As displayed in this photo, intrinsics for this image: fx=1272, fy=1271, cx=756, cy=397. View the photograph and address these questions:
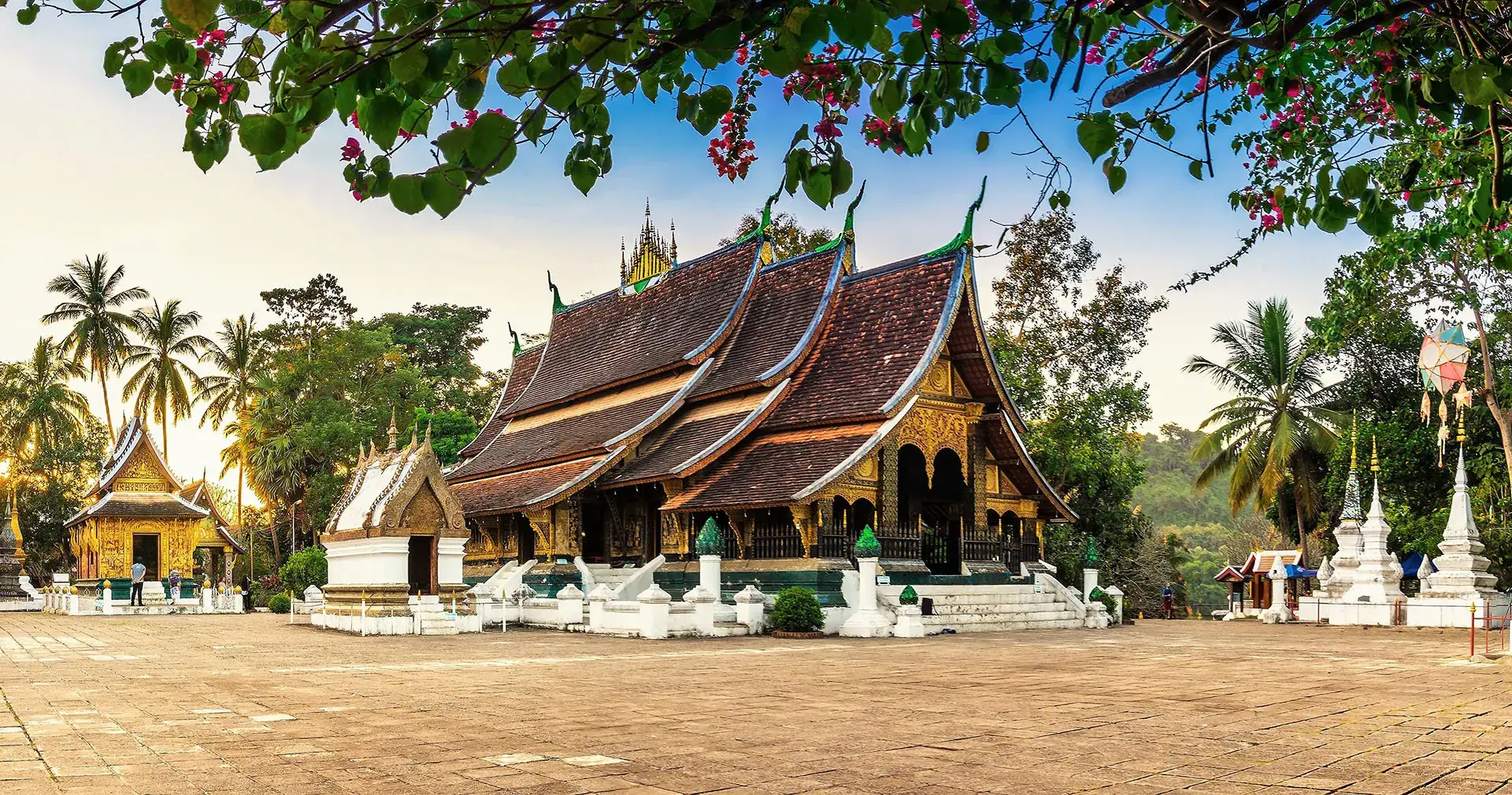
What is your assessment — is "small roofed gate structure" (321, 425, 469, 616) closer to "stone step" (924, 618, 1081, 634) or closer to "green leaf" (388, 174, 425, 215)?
"stone step" (924, 618, 1081, 634)

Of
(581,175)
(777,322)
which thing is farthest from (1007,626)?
(581,175)

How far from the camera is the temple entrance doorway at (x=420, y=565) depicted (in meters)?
18.2

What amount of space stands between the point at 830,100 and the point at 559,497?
615 inches

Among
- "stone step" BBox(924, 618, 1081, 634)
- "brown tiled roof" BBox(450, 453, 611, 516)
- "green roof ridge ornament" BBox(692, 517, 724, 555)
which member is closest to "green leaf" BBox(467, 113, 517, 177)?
"green roof ridge ornament" BBox(692, 517, 724, 555)

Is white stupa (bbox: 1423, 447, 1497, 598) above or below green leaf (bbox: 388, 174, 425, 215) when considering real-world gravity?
below

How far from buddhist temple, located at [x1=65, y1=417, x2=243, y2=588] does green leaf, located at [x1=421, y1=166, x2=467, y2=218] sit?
118ft

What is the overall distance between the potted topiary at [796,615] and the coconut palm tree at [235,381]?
32639 millimetres

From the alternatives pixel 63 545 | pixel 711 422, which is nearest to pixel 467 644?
pixel 711 422

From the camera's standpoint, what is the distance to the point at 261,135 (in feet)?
10.7

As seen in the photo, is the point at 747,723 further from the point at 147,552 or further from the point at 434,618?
the point at 147,552

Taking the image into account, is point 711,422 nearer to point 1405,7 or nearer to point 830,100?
point 830,100

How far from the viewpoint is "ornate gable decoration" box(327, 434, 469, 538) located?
17.4 meters

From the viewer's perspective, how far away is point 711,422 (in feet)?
69.8

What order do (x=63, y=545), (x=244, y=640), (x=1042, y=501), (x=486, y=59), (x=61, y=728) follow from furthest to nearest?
(x=63, y=545)
(x=1042, y=501)
(x=244, y=640)
(x=61, y=728)
(x=486, y=59)
